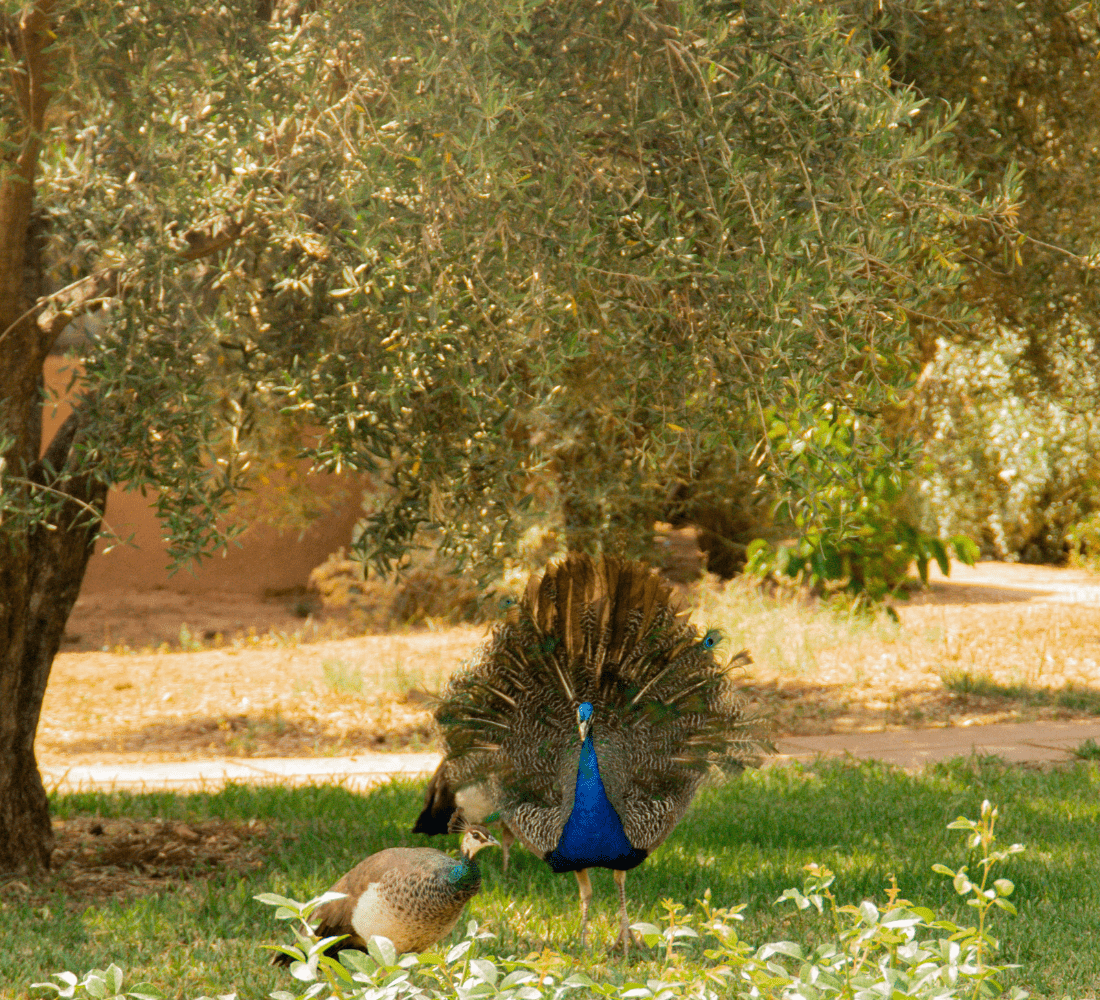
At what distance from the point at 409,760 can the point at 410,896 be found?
4.02 meters

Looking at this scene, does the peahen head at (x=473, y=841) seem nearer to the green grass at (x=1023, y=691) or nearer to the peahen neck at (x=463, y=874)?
the peahen neck at (x=463, y=874)

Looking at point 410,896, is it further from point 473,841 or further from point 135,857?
point 135,857

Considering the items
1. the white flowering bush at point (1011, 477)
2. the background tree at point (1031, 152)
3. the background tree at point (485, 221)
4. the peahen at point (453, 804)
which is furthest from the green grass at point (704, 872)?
the white flowering bush at point (1011, 477)

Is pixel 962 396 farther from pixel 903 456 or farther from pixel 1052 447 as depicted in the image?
pixel 903 456

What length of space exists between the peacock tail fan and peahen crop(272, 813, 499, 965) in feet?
3.51

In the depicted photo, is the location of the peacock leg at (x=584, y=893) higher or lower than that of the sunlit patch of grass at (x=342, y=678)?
lower

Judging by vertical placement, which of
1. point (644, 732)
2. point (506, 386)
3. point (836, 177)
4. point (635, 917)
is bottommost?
point (635, 917)

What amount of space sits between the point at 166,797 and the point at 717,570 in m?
8.30

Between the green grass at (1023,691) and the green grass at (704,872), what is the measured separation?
2.08 m

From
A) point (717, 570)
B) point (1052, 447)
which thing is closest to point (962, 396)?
point (717, 570)

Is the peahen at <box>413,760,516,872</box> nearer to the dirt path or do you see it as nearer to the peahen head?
the peahen head

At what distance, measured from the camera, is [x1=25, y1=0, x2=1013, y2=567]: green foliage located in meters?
3.34

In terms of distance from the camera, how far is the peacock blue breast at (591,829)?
434 cm

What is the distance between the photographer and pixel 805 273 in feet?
11.0
